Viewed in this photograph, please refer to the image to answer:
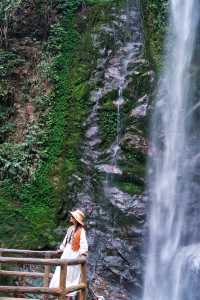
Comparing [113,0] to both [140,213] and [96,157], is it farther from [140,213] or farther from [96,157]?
[140,213]

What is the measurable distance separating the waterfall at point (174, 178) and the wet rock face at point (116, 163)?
1.23 ft

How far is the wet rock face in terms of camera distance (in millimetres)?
12258

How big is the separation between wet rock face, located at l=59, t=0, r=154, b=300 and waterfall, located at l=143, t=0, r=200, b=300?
14.7 inches

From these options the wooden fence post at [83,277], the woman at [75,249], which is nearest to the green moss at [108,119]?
the woman at [75,249]

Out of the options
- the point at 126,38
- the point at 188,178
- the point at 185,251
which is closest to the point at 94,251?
the point at 185,251

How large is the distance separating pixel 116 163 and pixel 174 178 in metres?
1.53

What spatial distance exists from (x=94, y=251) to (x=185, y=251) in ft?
6.96

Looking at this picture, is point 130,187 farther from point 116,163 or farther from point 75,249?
point 75,249

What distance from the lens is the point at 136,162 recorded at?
13344 millimetres

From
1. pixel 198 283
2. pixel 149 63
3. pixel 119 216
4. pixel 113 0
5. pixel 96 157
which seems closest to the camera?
pixel 198 283

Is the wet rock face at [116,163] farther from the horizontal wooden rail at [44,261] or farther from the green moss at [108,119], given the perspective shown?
the horizontal wooden rail at [44,261]

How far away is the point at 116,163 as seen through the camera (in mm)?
13359

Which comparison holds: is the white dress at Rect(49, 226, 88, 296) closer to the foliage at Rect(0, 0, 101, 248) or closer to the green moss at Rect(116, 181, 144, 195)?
the foliage at Rect(0, 0, 101, 248)

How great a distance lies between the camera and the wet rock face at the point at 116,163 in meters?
12.3
